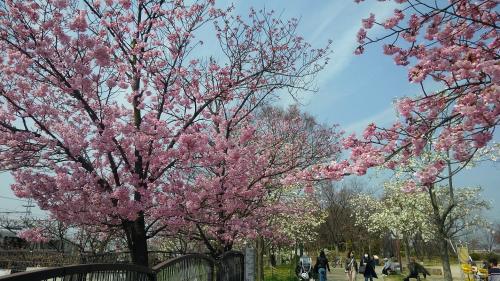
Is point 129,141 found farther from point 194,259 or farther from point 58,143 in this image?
point 194,259

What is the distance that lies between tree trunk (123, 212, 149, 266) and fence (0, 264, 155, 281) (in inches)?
157

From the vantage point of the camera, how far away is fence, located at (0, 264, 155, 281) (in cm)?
252

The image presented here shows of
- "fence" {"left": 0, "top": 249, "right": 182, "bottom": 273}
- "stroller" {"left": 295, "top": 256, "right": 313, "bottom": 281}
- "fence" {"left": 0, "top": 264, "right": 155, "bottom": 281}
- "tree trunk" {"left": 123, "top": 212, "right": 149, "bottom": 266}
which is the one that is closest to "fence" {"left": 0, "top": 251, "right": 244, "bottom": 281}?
"fence" {"left": 0, "top": 264, "right": 155, "bottom": 281}

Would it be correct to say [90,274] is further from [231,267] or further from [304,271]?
[304,271]

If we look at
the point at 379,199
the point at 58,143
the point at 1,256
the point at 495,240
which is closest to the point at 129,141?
the point at 58,143

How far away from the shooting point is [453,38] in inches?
189

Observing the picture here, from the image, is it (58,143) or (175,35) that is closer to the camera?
(58,143)

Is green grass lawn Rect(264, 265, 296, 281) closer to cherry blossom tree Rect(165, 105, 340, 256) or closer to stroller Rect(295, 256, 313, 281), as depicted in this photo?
stroller Rect(295, 256, 313, 281)

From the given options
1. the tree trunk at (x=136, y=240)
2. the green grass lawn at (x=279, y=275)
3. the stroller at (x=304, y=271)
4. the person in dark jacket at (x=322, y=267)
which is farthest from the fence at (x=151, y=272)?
the green grass lawn at (x=279, y=275)

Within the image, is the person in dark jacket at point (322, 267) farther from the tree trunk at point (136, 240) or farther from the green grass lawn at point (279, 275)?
the tree trunk at point (136, 240)

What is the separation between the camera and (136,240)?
8.36 m

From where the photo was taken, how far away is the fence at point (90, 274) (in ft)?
8.28

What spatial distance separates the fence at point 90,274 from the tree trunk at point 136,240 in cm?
398

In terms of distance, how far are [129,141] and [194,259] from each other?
285cm
